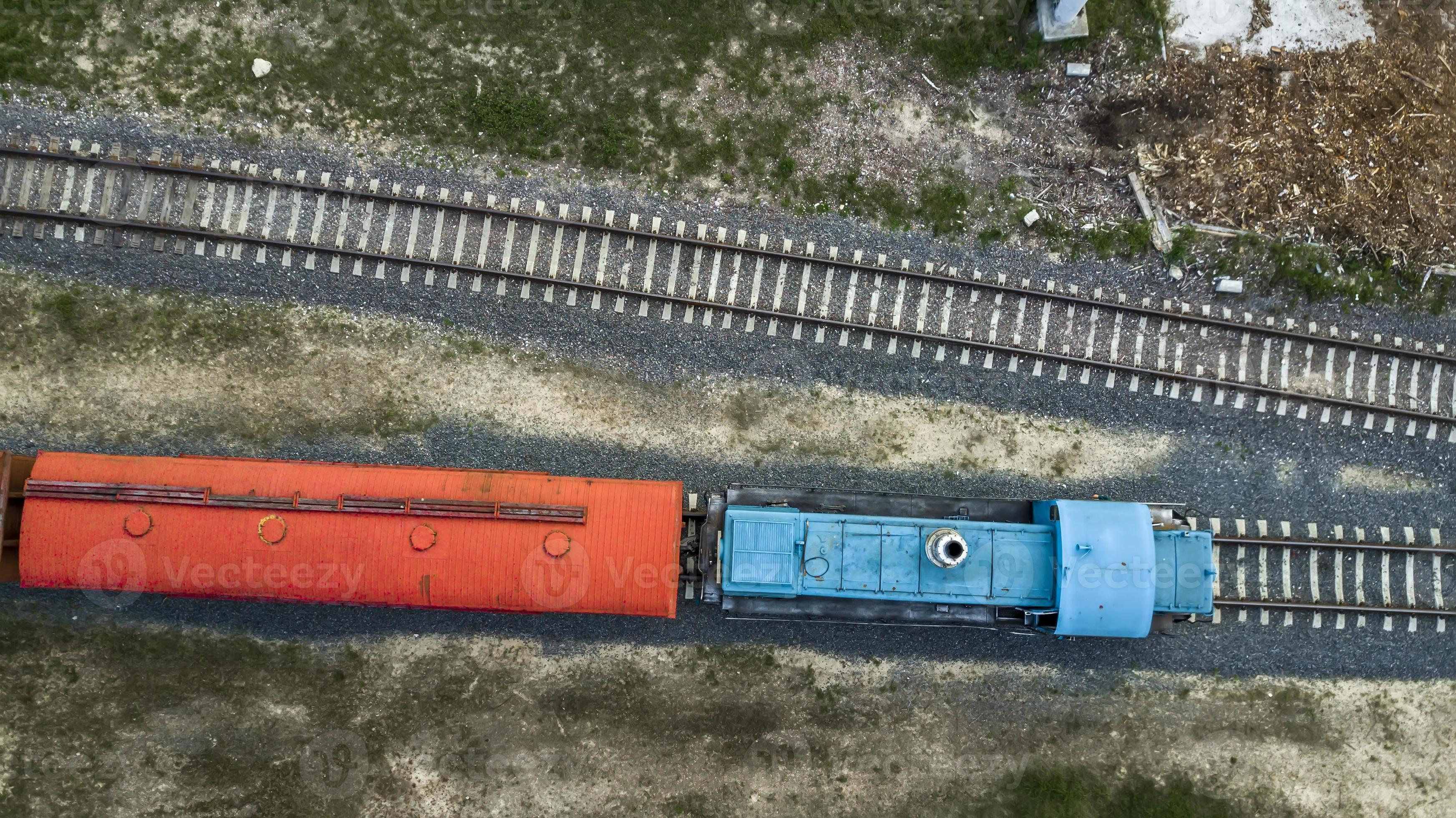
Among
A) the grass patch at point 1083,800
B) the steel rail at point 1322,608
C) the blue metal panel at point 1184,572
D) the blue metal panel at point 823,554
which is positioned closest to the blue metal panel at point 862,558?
the blue metal panel at point 823,554

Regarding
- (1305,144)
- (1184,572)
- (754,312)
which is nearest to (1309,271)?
(1305,144)

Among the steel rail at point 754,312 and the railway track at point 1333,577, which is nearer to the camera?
the steel rail at point 754,312

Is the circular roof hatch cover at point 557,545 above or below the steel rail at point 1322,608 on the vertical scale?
below

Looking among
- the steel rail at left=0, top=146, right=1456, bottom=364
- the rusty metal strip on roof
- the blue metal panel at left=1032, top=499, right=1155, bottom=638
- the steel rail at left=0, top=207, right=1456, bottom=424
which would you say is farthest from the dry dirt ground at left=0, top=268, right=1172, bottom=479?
the rusty metal strip on roof

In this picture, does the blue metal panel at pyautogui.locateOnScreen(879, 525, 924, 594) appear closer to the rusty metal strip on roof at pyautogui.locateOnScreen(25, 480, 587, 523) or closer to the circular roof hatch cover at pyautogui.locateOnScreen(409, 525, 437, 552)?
the rusty metal strip on roof at pyautogui.locateOnScreen(25, 480, 587, 523)

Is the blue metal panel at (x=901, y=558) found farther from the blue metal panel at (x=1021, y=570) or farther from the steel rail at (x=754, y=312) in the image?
the steel rail at (x=754, y=312)

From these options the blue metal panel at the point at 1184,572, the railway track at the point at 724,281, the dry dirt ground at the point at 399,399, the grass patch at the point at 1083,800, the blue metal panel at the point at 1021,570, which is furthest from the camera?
the grass patch at the point at 1083,800
